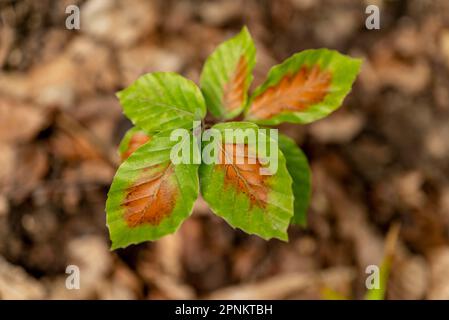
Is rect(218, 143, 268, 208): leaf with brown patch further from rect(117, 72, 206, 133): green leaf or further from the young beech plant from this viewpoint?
rect(117, 72, 206, 133): green leaf

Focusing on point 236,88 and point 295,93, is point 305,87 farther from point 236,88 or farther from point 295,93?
point 236,88

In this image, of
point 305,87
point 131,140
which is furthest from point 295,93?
point 131,140

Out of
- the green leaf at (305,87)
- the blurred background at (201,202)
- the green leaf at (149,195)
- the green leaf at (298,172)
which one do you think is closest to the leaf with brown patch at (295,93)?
the green leaf at (305,87)

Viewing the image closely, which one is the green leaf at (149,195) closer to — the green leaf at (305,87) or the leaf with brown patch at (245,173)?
the leaf with brown patch at (245,173)

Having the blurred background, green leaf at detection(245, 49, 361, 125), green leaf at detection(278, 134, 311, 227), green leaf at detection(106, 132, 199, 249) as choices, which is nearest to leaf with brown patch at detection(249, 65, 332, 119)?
green leaf at detection(245, 49, 361, 125)

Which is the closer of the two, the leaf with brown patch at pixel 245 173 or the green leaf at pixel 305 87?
the leaf with brown patch at pixel 245 173
